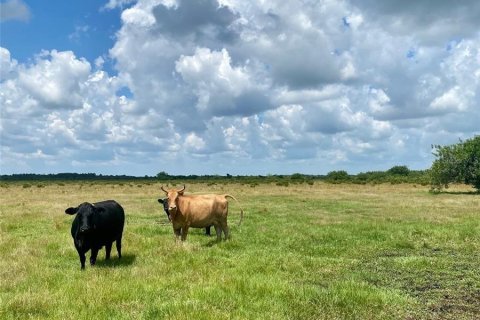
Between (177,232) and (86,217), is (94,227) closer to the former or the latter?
(86,217)

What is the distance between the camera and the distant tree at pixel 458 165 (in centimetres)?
4953

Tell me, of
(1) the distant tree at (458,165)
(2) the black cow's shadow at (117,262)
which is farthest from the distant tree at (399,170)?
(2) the black cow's shadow at (117,262)

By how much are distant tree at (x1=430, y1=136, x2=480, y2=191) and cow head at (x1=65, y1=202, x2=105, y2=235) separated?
45.4 meters

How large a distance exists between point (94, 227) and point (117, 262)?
1232 mm

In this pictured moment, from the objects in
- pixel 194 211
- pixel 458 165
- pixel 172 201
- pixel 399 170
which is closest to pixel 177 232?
pixel 194 211

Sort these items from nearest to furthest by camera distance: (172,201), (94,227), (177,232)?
1. (94,227)
2. (172,201)
3. (177,232)

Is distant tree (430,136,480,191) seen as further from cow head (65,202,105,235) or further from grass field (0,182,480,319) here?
cow head (65,202,105,235)

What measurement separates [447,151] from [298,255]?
45.2m

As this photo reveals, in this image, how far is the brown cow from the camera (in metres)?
14.6

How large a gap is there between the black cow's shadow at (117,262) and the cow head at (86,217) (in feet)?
3.26

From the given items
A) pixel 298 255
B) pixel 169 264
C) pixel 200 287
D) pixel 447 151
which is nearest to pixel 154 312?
pixel 200 287

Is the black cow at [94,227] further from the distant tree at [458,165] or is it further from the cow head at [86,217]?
the distant tree at [458,165]

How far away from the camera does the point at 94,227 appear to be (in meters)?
11.5

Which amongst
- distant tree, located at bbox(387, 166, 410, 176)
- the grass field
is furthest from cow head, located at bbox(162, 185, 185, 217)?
distant tree, located at bbox(387, 166, 410, 176)
